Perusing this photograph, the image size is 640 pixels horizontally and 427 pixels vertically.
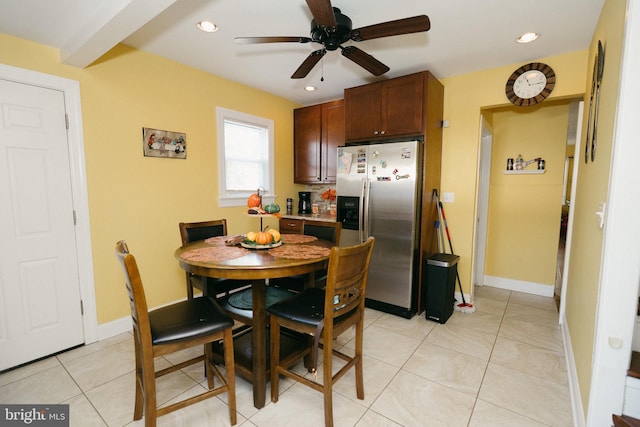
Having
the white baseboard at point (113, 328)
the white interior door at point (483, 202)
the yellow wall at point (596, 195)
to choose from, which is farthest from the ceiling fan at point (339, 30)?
the white baseboard at point (113, 328)

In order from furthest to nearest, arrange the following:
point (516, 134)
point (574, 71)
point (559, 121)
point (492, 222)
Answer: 1. point (492, 222)
2. point (516, 134)
3. point (559, 121)
4. point (574, 71)

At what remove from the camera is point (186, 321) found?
1518 millimetres

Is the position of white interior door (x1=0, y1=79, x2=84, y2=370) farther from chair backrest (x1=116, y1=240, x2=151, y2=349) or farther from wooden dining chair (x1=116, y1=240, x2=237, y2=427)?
chair backrest (x1=116, y1=240, x2=151, y2=349)

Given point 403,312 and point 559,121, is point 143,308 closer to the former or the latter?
point 403,312

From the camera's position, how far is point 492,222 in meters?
3.81

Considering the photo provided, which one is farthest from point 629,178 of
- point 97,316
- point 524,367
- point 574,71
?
point 97,316

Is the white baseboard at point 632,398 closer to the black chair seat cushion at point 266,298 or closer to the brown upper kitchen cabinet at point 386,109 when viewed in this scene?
the black chair seat cushion at point 266,298

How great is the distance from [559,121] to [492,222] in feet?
4.52

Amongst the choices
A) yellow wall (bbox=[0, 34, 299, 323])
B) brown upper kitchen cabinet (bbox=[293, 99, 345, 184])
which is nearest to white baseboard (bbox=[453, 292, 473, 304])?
brown upper kitchen cabinet (bbox=[293, 99, 345, 184])

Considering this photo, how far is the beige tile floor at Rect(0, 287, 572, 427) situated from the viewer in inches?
65.8

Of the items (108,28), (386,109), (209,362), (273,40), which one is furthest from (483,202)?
(108,28)

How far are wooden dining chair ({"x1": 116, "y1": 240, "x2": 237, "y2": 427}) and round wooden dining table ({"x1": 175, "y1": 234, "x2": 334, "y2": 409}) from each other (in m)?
0.19

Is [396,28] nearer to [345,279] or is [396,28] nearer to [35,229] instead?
[345,279]

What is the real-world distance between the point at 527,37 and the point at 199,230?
319 cm
